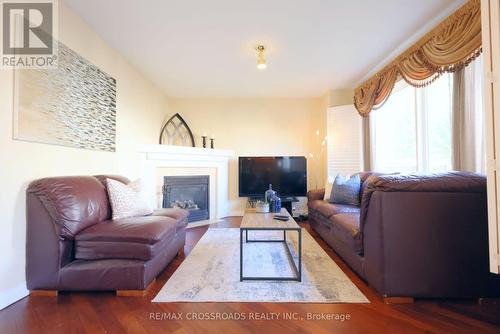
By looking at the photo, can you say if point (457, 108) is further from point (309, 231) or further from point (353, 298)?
point (309, 231)

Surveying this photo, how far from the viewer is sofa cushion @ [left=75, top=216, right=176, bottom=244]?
1768mm

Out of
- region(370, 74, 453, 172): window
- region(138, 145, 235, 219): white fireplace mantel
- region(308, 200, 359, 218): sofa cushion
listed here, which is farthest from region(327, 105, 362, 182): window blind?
region(138, 145, 235, 219): white fireplace mantel

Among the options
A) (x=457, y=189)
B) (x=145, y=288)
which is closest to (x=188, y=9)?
(x=145, y=288)

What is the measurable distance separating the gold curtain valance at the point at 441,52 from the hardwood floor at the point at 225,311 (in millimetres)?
2023

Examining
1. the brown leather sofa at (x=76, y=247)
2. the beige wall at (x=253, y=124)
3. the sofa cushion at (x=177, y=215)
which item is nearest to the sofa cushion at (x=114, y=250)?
the brown leather sofa at (x=76, y=247)

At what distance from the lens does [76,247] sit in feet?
5.85

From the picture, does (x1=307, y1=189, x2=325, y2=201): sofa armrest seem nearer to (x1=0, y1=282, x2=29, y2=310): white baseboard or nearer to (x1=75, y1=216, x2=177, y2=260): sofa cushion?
(x1=75, y1=216, x2=177, y2=260): sofa cushion

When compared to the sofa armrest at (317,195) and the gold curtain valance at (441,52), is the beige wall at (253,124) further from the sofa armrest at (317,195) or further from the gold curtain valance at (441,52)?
the gold curtain valance at (441,52)

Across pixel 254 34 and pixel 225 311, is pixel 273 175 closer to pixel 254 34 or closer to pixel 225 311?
pixel 254 34

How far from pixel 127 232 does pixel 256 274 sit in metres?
1.18

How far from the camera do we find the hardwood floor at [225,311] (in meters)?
1.38

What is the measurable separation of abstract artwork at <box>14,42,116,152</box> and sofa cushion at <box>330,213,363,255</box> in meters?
2.78

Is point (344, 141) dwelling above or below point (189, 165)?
above

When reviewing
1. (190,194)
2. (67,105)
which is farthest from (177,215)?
(190,194)
